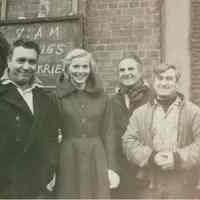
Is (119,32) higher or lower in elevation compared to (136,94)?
higher

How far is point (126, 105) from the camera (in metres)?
4.59

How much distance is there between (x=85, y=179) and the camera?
436 cm

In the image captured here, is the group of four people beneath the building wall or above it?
beneath

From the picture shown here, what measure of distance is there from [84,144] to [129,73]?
0.76 m

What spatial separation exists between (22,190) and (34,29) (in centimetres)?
307

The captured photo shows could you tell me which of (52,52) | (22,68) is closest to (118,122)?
(22,68)

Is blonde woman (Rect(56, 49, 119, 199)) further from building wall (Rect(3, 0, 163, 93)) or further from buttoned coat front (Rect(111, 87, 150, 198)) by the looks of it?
building wall (Rect(3, 0, 163, 93))

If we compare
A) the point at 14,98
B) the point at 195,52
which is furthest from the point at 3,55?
the point at 195,52

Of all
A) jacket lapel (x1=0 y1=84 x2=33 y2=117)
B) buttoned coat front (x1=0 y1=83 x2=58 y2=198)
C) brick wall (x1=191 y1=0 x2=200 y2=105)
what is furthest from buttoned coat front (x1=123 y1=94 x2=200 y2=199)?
brick wall (x1=191 y1=0 x2=200 y2=105)

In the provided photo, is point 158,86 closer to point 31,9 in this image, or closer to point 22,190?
point 22,190

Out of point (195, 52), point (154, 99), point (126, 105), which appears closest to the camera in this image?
point (154, 99)

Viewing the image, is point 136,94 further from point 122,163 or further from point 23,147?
point 23,147

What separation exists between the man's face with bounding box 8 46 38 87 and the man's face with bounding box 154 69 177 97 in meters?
1.04

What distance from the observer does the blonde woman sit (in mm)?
4363
